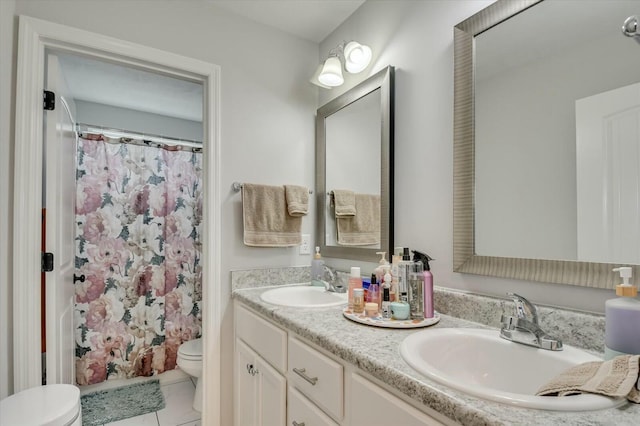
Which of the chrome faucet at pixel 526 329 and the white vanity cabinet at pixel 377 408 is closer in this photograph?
the white vanity cabinet at pixel 377 408

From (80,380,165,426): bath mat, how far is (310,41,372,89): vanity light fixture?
2.40 m

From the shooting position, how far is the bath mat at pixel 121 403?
211cm

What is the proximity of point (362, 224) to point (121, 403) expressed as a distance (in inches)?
83.7

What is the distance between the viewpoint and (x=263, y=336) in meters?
1.38

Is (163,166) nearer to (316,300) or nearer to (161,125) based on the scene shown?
(161,125)

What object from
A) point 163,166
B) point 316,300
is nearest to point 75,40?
point 163,166

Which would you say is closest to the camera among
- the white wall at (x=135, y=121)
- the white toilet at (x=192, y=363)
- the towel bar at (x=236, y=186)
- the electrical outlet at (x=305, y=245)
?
the towel bar at (x=236, y=186)

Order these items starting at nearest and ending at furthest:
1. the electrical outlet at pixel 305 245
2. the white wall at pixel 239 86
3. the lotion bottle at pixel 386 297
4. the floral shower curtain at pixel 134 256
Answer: the lotion bottle at pixel 386 297 < the white wall at pixel 239 86 < the electrical outlet at pixel 305 245 < the floral shower curtain at pixel 134 256

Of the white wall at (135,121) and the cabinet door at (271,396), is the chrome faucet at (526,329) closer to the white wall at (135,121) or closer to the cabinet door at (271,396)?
the cabinet door at (271,396)

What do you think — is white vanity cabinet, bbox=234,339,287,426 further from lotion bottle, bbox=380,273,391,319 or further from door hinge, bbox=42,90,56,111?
door hinge, bbox=42,90,56,111

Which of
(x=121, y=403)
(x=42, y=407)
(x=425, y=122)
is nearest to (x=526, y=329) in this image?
(x=425, y=122)

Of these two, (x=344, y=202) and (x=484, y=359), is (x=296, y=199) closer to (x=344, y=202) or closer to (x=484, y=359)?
(x=344, y=202)

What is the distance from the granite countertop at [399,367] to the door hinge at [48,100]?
1.29m

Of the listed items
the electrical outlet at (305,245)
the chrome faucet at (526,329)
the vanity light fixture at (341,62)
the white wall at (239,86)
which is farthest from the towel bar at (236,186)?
the chrome faucet at (526,329)
